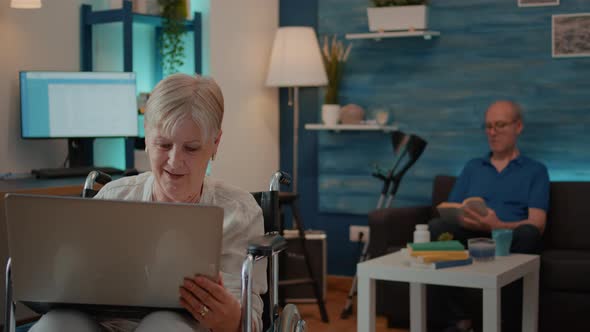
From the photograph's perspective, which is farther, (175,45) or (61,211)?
(175,45)

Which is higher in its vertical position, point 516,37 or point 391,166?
point 516,37

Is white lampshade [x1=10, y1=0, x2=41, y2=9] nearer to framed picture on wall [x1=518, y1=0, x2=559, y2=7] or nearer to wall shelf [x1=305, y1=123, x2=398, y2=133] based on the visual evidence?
wall shelf [x1=305, y1=123, x2=398, y2=133]

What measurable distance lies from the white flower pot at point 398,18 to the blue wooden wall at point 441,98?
0.61ft

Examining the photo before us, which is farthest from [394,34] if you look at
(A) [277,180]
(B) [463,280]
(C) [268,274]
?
(C) [268,274]

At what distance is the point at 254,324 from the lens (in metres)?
2.14

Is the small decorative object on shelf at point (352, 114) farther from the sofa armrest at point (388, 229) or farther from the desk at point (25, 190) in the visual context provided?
the desk at point (25, 190)

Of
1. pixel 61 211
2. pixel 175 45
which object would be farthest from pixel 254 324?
pixel 175 45

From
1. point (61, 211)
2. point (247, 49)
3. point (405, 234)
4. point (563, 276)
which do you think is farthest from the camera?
point (247, 49)

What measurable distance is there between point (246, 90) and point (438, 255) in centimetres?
227

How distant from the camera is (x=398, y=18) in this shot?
5.18 m

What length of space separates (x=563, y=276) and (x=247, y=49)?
7.88 ft

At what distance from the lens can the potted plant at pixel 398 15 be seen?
512 cm

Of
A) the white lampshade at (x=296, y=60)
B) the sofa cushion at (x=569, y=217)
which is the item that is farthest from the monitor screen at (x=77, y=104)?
the sofa cushion at (x=569, y=217)

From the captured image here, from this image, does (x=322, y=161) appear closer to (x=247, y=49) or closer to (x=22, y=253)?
(x=247, y=49)
